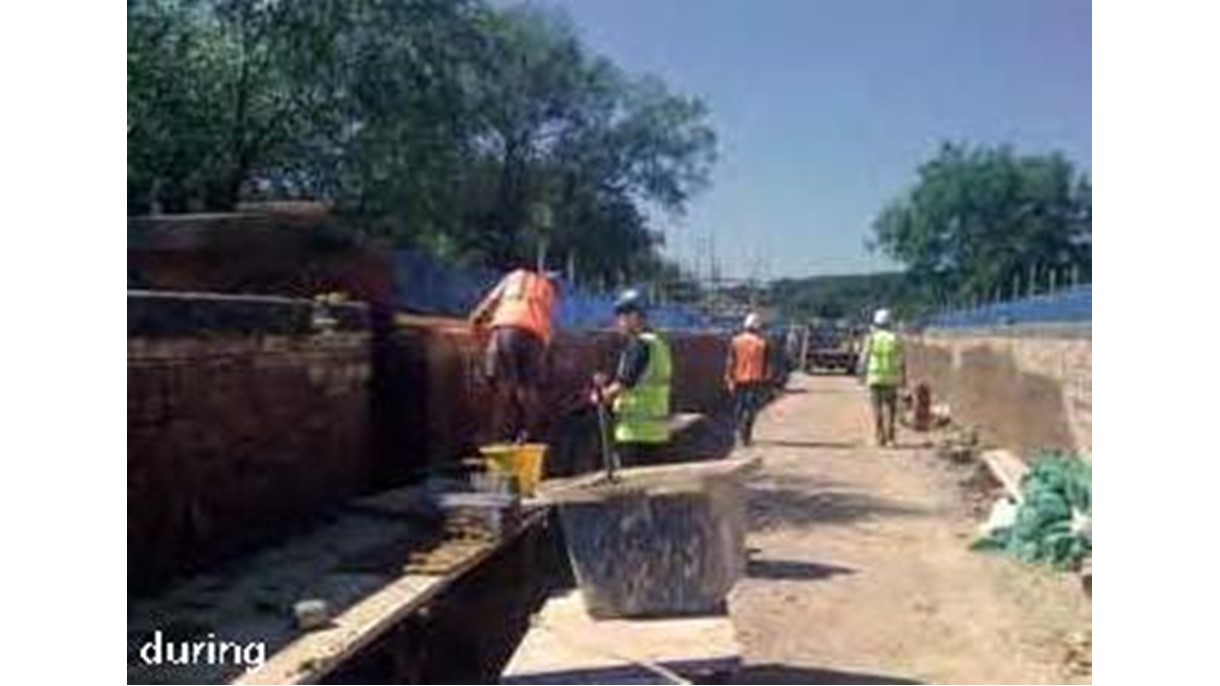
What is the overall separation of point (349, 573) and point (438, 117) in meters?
5.57

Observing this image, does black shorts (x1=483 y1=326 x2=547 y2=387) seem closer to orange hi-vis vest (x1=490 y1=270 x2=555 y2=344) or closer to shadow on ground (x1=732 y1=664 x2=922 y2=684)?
orange hi-vis vest (x1=490 y1=270 x2=555 y2=344)

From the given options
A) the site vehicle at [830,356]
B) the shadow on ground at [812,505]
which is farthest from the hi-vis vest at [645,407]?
the site vehicle at [830,356]

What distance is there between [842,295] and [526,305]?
230 centimetres

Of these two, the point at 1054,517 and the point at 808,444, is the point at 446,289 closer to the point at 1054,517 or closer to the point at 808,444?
the point at 1054,517

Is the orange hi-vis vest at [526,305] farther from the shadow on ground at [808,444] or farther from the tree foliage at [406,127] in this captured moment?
the shadow on ground at [808,444]

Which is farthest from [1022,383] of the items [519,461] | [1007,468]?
[519,461]

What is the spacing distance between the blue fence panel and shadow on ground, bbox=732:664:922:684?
1281mm

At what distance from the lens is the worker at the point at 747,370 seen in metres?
11.7

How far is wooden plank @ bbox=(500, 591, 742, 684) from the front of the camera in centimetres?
468

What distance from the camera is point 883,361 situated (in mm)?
12719

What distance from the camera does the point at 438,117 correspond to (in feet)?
33.9

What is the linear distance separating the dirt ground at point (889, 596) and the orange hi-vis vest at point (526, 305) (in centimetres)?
132
